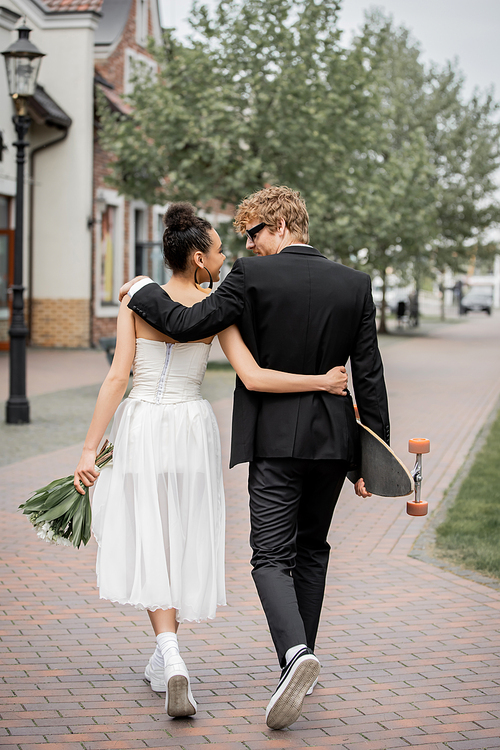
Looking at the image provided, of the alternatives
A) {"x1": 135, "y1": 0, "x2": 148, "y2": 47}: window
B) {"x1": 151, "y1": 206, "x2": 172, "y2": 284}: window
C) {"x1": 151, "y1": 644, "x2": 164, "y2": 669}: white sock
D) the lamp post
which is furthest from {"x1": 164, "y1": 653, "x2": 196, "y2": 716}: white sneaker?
{"x1": 135, "y1": 0, "x2": 148, "y2": 47}: window

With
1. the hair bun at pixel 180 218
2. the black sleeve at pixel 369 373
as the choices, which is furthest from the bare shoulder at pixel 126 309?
the black sleeve at pixel 369 373

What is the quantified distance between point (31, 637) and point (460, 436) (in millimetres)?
7419

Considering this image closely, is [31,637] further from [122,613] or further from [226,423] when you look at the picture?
[226,423]

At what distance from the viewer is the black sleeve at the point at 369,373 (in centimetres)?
327

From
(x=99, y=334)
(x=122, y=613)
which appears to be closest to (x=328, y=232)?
(x=99, y=334)

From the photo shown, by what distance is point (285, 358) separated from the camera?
3.19 metres

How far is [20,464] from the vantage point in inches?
327

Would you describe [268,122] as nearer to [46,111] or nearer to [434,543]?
[46,111]

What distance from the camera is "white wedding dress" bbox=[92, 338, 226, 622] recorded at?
3363 millimetres

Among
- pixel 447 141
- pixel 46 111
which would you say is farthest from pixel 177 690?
pixel 447 141

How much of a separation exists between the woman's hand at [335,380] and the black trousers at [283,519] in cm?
26

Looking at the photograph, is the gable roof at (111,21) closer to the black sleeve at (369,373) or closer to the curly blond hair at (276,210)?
the curly blond hair at (276,210)

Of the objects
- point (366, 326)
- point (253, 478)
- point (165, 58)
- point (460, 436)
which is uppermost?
point (165, 58)

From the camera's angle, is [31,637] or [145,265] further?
[145,265]
